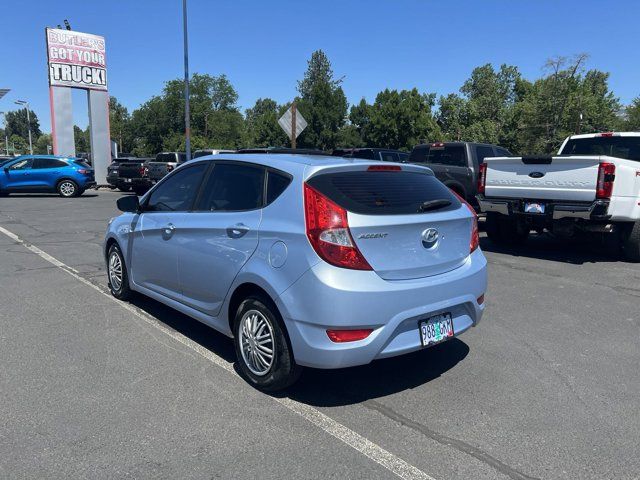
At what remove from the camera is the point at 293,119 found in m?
16.6

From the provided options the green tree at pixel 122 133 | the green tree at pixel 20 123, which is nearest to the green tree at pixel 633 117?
the green tree at pixel 122 133

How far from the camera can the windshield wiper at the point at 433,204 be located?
3.76 meters

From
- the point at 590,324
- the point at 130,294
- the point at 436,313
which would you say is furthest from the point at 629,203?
the point at 130,294

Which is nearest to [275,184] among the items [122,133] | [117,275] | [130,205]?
[130,205]

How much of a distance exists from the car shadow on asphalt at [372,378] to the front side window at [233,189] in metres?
1.42

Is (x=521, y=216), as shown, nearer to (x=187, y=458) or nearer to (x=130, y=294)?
(x=130, y=294)

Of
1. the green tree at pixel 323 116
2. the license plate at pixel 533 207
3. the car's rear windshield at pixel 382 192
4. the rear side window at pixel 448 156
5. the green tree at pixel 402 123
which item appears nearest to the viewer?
the car's rear windshield at pixel 382 192

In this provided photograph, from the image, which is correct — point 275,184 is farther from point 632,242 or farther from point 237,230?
point 632,242

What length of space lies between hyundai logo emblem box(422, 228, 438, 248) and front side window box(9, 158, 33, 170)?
2251cm

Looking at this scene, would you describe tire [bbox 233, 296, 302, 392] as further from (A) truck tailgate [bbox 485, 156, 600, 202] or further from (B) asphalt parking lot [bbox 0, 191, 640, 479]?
(A) truck tailgate [bbox 485, 156, 600, 202]

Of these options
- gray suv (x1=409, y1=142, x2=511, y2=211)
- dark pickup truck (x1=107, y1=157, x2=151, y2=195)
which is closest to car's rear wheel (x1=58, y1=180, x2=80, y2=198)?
dark pickup truck (x1=107, y1=157, x2=151, y2=195)

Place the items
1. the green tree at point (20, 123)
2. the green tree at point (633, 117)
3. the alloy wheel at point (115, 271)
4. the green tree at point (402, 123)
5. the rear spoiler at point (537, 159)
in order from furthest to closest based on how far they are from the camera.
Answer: the green tree at point (20, 123)
the green tree at point (402, 123)
the green tree at point (633, 117)
the rear spoiler at point (537, 159)
the alloy wheel at point (115, 271)

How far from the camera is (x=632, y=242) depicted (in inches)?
327

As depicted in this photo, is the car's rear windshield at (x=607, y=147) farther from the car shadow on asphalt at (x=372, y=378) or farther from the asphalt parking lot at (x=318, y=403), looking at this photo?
the car shadow on asphalt at (x=372, y=378)
